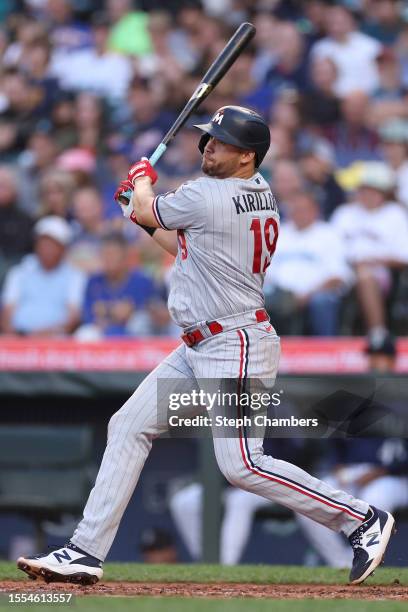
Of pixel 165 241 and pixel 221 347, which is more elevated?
pixel 165 241

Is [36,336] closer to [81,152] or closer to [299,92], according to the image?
[81,152]

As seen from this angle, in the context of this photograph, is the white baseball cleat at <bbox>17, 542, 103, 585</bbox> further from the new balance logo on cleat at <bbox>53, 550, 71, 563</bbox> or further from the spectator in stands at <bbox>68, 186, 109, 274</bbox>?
the spectator in stands at <bbox>68, 186, 109, 274</bbox>

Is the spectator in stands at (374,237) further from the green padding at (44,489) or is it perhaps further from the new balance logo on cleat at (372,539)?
the new balance logo on cleat at (372,539)

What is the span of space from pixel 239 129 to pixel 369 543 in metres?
1.62

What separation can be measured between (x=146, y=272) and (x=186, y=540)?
206 cm

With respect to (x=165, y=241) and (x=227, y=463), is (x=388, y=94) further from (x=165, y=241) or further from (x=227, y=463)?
(x=227, y=463)

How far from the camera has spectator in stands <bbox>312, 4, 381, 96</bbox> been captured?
389 inches

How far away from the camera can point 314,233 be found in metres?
8.63

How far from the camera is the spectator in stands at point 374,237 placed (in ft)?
27.1

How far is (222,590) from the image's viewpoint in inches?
189

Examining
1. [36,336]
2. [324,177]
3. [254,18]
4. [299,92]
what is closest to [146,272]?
[36,336]

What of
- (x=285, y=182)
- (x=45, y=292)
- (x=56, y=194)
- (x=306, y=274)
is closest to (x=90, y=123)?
(x=56, y=194)

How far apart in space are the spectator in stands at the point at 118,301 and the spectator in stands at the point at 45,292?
131mm

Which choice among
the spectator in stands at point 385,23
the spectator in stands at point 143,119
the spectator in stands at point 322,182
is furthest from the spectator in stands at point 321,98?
the spectator in stands at point 143,119
